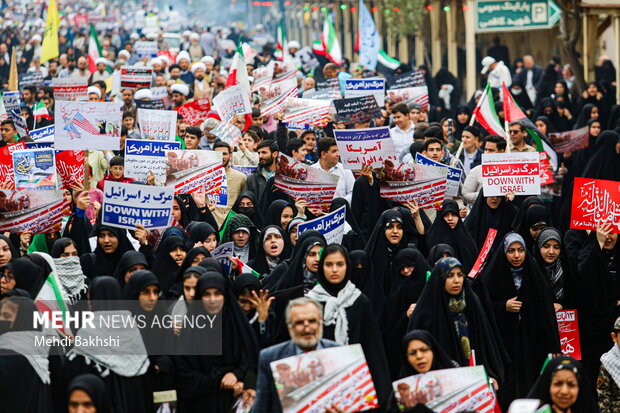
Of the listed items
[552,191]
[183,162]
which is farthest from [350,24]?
[183,162]

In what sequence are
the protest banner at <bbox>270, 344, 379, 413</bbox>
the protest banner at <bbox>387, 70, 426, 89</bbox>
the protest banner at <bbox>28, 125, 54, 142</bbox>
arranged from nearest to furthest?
1. the protest banner at <bbox>270, 344, 379, 413</bbox>
2. the protest banner at <bbox>28, 125, 54, 142</bbox>
3. the protest banner at <bbox>387, 70, 426, 89</bbox>

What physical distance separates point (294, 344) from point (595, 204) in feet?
11.6

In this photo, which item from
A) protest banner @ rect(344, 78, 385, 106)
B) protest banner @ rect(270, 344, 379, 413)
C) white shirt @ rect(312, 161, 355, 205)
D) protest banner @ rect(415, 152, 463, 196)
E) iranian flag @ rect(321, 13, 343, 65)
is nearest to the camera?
protest banner @ rect(270, 344, 379, 413)

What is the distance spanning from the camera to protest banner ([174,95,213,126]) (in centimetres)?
1470

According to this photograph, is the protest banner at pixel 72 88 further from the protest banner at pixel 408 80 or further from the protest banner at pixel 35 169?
the protest banner at pixel 35 169

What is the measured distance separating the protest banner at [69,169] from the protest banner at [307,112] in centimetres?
373

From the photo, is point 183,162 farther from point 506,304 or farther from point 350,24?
point 350,24

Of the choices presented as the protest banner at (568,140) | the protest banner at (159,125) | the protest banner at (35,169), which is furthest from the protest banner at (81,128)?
the protest banner at (568,140)

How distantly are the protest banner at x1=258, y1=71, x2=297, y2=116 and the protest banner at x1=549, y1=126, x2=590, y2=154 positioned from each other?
281cm

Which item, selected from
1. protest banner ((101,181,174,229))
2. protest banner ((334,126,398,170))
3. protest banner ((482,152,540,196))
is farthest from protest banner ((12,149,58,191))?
protest banner ((482,152,540,196))

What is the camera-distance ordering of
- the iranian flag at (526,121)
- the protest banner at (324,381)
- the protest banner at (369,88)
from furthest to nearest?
1. the protest banner at (369,88)
2. the iranian flag at (526,121)
3. the protest banner at (324,381)

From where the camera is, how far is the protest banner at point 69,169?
10.4 meters

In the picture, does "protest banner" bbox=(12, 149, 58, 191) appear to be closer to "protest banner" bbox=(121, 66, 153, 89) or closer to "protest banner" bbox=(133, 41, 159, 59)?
"protest banner" bbox=(121, 66, 153, 89)

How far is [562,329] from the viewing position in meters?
8.47
